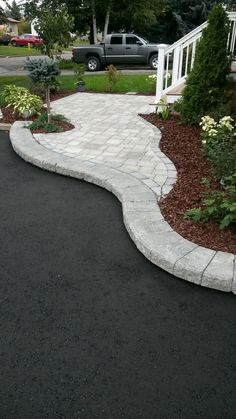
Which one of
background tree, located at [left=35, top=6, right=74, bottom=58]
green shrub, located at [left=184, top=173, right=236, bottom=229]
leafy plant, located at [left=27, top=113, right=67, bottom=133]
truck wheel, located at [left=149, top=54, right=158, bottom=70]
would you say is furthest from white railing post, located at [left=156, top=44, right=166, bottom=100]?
truck wheel, located at [left=149, top=54, right=158, bottom=70]

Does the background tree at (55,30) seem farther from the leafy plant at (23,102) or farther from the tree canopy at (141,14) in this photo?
the tree canopy at (141,14)

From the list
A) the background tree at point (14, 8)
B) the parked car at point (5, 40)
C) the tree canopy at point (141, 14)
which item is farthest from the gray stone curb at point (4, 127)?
the parked car at point (5, 40)

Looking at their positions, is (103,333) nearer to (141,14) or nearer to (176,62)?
(176,62)

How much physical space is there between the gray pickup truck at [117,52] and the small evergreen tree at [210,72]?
12.3 m

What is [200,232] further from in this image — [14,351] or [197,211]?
[14,351]

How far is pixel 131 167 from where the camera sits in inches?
203

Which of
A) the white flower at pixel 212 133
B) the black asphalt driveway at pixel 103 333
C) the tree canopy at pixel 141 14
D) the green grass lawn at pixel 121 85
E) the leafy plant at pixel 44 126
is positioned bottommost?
the black asphalt driveway at pixel 103 333

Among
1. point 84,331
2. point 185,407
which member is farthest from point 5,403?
point 185,407

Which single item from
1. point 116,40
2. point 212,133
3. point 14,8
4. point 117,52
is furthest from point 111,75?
point 14,8

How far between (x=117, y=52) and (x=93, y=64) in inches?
55.1

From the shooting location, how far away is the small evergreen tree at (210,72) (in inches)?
253

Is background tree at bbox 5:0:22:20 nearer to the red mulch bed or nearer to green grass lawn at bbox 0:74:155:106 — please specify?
green grass lawn at bbox 0:74:155:106

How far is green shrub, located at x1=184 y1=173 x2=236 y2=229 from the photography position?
330cm

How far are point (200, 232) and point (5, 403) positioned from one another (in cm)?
222
